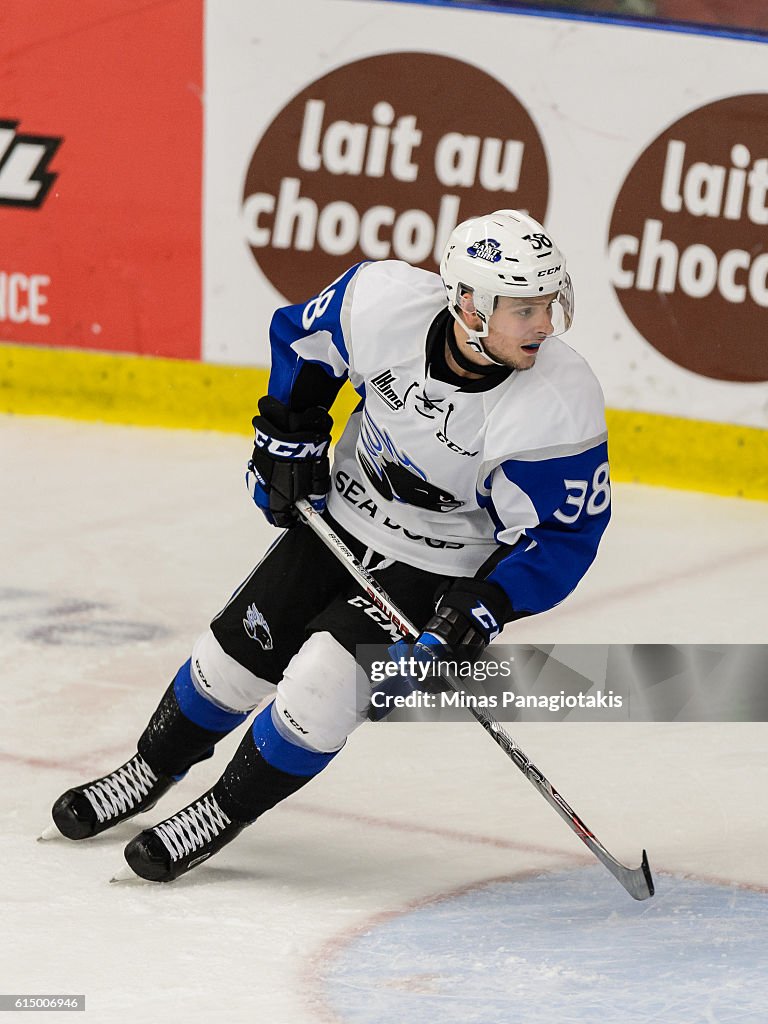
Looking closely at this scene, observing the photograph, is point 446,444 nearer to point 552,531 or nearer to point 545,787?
point 552,531

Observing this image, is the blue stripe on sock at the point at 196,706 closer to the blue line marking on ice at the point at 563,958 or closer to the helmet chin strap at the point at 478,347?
the blue line marking on ice at the point at 563,958

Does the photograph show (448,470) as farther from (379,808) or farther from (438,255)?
(438,255)

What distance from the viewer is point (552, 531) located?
2.67 meters

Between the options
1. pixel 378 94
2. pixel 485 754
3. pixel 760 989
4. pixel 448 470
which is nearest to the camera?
pixel 760 989

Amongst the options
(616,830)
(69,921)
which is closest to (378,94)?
(616,830)

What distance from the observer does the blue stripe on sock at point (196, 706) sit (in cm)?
291

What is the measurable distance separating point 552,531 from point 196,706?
2.06ft

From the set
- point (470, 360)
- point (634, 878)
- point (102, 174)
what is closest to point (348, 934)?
point (634, 878)

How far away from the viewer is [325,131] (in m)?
5.30

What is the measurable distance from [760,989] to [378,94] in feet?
10.8

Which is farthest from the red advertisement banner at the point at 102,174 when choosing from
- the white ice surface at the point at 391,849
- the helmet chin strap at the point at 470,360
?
the helmet chin strap at the point at 470,360

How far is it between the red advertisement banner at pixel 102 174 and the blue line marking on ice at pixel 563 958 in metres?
3.07

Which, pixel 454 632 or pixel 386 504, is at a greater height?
pixel 386 504

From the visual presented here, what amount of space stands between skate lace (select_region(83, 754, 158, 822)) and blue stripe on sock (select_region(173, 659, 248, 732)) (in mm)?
144
